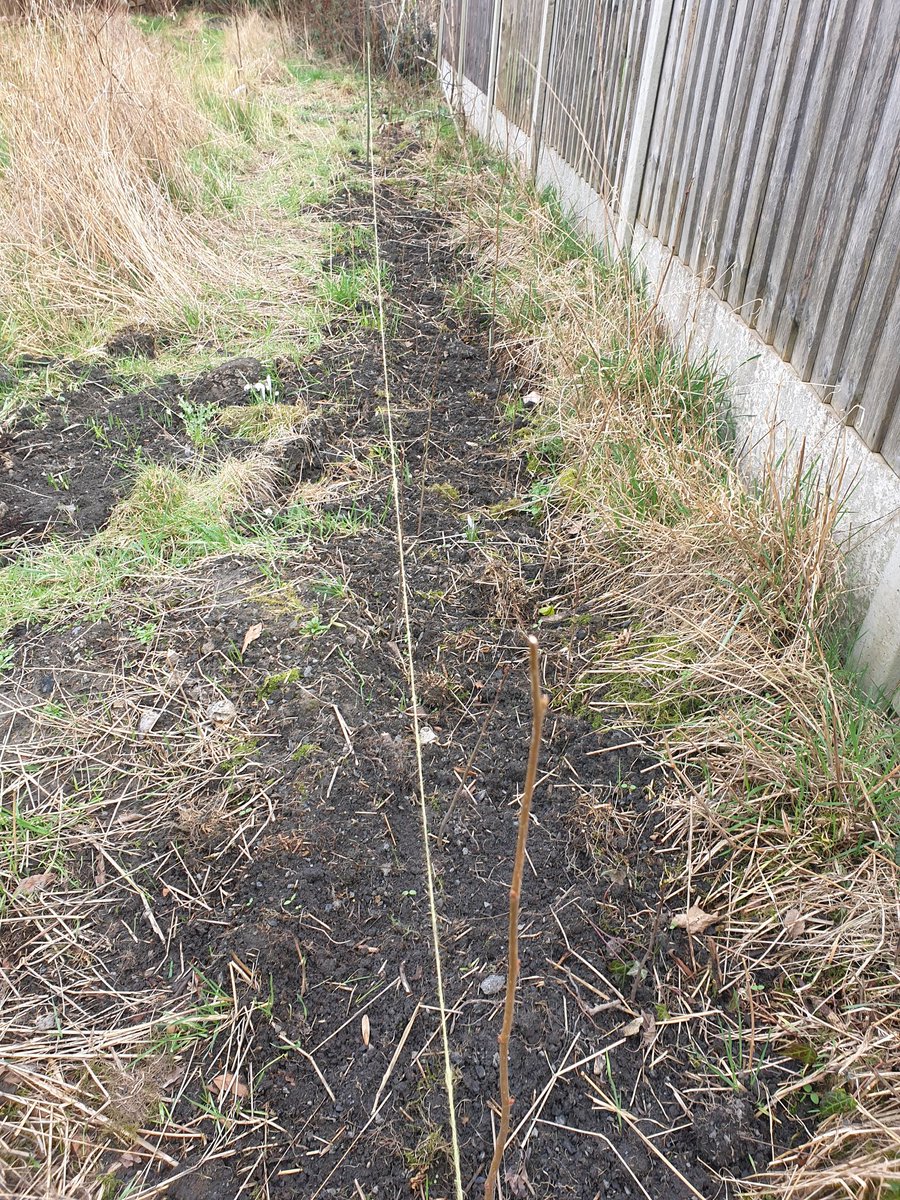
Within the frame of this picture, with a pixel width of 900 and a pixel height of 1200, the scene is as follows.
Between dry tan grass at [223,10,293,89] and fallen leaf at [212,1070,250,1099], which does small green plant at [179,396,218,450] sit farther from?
dry tan grass at [223,10,293,89]

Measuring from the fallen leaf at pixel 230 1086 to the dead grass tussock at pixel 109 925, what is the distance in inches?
0.4

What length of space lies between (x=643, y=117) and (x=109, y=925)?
146 inches

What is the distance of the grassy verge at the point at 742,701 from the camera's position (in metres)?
1.46

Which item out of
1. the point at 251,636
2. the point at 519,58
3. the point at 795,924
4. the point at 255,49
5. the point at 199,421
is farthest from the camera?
the point at 255,49

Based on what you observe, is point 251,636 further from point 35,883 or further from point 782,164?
point 782,164

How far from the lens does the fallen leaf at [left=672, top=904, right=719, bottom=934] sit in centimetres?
168

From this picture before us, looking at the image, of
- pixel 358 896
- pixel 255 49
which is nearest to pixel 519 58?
pixel 255 49

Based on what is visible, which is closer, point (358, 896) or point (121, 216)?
point (358, 896)

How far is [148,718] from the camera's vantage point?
2.19 metres

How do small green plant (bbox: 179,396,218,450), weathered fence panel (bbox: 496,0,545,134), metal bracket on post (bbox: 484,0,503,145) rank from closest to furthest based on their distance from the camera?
small green plant (bbox: 179,396,218,450), weathered fence panel (bbox: 496,0,545,134), metal bracket on post (bbox: 484,0,503,145)

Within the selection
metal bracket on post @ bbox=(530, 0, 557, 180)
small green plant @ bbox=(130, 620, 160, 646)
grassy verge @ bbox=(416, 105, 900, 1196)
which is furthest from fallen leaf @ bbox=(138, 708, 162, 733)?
metal bracket on post @ bbox=(530, 0, 557, 180)

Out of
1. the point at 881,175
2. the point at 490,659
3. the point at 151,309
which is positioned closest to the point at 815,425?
the point at 881,175

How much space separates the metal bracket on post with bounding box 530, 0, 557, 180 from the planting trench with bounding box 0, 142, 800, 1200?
338cm

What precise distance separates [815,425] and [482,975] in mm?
1720
